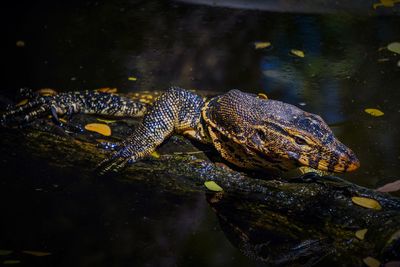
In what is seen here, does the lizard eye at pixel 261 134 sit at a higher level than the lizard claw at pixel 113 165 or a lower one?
higher

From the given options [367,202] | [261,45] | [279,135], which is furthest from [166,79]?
[367,202]

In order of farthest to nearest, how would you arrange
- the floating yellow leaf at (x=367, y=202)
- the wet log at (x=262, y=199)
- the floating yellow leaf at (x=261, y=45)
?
the floating yellow leaf at (x=261, y=45) < the floating yellow leaf at (x=367, y=202) < the wet log at (x=262, y=199)

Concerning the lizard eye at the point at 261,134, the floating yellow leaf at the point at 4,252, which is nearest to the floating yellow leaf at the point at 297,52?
the lizard eye at the point at 261,134

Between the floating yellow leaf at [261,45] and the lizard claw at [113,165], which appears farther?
the floating yellow leaf at [261,45]

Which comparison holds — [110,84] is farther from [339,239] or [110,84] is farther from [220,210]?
[339,239]

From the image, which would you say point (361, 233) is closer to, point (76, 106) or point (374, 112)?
point (374, 112)

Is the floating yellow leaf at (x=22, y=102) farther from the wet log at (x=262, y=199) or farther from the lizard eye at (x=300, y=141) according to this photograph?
the lizard eye at (x=300, y=141)

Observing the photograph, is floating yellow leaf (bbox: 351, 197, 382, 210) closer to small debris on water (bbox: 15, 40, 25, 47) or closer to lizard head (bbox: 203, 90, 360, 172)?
lizard head (bbox: 203, 90, 360, 172)
